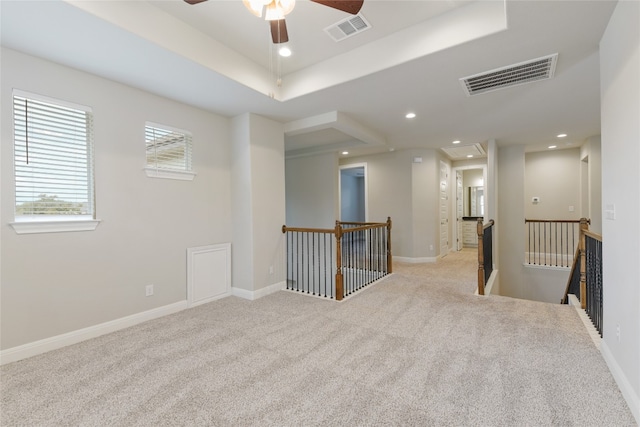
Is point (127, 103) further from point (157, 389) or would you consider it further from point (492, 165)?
point (492, 165)

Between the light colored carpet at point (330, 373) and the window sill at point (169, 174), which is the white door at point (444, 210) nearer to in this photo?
the light colored carpet at point (330, 373)

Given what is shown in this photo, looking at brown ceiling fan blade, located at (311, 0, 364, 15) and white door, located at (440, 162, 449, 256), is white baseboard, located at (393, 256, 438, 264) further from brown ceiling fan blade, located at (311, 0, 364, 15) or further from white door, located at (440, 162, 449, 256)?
brown ceiling fan blade, located at (311, 0, 364, 15)

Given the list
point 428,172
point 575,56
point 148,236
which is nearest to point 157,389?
point 148,236

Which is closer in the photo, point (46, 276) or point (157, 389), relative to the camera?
point (157, 389)

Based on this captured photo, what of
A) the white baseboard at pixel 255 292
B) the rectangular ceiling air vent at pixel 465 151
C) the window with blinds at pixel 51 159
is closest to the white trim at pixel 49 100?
the window with blinds at pixel 51 159

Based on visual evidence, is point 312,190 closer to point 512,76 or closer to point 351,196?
point 512,76

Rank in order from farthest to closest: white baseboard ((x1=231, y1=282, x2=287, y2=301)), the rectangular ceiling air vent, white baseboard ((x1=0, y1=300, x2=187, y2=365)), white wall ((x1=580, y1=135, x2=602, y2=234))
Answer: the rectangular ceiling air vent, white wall ((x1=580, y1=135, x2=602, y2=234)), white baseboard ((x1=231, y1=282, x2=287, y2=301)), white baseboard ((x1=0, y1=300, x2=187, y2=365))

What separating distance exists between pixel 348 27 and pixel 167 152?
247 centimetres

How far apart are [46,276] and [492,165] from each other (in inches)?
268

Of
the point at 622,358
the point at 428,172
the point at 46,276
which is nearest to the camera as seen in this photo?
the point at 622,358

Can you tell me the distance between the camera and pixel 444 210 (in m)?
7.12

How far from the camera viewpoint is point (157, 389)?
1924 millimetres

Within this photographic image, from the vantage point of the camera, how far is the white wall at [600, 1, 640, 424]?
1625 mm

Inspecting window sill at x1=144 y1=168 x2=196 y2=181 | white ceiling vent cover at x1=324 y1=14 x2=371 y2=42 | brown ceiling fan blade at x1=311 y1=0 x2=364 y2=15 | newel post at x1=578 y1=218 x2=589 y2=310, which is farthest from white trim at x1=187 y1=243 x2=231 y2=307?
newel post at x1=578 y1=218 x2=589 y2=310
